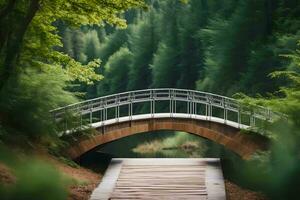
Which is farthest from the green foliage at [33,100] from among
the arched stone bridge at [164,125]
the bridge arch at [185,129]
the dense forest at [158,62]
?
the bridge arch at [185,129]

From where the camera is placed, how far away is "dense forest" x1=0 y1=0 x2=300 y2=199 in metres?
15.3

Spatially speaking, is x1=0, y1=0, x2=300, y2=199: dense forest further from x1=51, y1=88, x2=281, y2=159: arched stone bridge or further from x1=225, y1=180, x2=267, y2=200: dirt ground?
x1=51, y1=88, x2=281, y2=159: arched stone bridge

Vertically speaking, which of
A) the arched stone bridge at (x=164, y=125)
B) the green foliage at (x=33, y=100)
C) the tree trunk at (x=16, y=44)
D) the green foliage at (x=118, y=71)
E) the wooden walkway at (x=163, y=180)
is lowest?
the green foliage at (x=118, y=71)

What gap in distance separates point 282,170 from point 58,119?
9868 mm

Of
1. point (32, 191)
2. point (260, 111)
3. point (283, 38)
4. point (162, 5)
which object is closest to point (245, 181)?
point (260, 111)

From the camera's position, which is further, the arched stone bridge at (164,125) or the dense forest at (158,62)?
the arched stone bridge at (164,125)

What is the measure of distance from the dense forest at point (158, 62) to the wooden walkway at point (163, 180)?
1.41 metres

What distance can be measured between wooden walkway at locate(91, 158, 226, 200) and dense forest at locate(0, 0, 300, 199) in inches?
55.7

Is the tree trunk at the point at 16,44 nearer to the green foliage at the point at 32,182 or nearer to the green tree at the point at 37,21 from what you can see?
the green tree at the point at 37,21

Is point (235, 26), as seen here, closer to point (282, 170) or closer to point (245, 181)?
point (245, 181)

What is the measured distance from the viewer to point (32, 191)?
13211 millimetres

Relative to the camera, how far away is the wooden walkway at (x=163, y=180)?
54.7 ft

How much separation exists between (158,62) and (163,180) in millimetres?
41493

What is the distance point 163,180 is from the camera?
19.1 m
